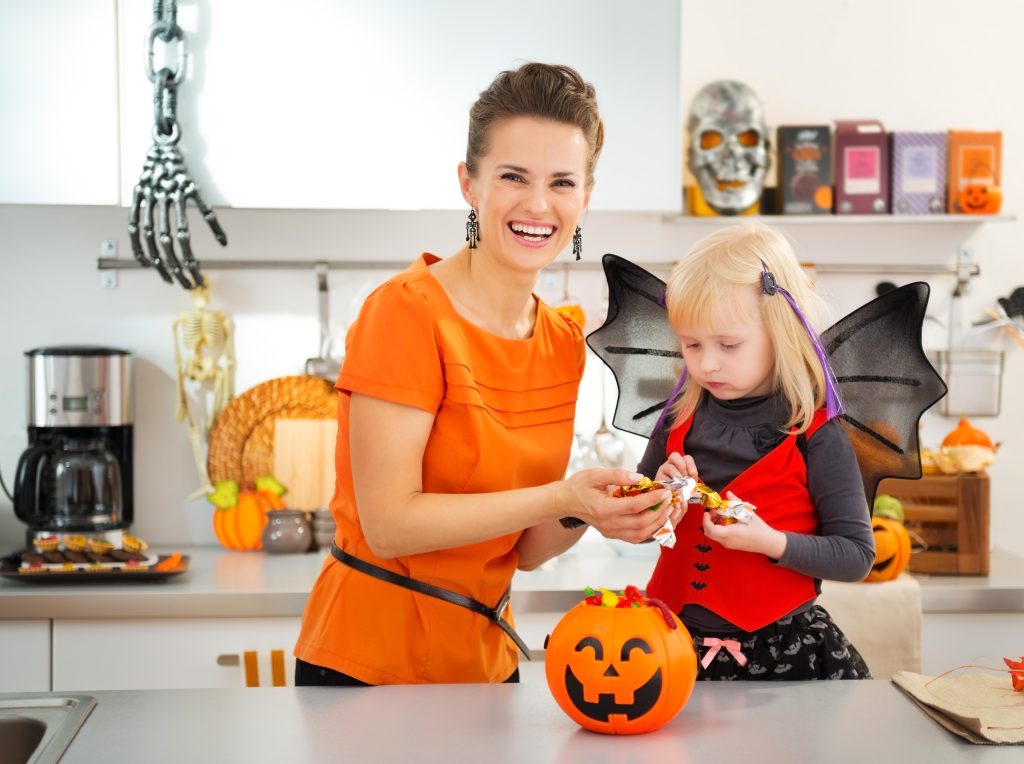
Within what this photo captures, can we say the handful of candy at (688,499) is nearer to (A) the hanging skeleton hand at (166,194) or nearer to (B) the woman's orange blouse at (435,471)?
(B) the woman's orange blouse at (435,471)

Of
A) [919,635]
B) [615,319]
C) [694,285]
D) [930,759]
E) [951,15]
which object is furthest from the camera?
[951,15]

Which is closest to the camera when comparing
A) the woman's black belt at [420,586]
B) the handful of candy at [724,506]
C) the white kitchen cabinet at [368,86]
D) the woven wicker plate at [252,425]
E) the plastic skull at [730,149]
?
the handful of candy at [724,506]

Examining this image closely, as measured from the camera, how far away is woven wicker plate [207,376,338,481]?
2734mm

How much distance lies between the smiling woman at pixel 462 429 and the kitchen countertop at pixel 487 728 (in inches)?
6.5

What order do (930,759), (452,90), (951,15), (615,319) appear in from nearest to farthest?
(930,759)
(615,319)
(452,90)
(951,15)

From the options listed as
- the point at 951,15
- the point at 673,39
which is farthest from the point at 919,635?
the point at 951,15

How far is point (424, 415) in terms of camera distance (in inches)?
56.9

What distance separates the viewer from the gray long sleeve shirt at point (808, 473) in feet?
4.88

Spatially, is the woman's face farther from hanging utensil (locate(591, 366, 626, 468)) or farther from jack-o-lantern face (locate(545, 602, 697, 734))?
hanging utensil (locate(591, 366, 626, 468))

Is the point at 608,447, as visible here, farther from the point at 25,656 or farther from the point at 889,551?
the point at 25,656

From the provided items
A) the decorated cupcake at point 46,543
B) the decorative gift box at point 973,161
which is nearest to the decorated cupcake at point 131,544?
the decorated cupcake at point 46,543

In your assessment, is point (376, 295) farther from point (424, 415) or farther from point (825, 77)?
point (825, 77)

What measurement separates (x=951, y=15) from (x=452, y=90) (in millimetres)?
1229

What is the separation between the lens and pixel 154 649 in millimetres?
2297
